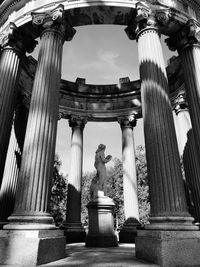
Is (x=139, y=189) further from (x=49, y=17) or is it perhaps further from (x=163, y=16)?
(x=49, y=17)

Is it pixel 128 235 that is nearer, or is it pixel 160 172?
pixel 160 172

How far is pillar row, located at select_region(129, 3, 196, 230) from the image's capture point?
1112cm

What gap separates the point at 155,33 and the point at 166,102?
556cm

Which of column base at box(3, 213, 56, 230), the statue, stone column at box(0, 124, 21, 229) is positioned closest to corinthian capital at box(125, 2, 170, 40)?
the statue

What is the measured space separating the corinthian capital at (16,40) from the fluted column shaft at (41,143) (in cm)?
323

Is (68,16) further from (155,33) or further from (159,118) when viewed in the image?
(159,118)

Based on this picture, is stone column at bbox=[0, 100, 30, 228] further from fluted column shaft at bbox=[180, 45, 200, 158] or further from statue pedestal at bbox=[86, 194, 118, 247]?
fluted column shaft at bbox=[180, 45, 200, 158]

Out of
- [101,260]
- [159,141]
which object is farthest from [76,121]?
[101,260]

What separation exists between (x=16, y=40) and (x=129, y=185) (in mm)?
20168

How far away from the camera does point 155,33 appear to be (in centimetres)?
1544

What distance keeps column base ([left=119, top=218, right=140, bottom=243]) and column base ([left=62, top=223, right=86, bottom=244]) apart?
476 cm

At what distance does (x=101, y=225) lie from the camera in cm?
2030

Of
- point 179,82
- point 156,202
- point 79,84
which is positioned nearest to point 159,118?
point 156,202

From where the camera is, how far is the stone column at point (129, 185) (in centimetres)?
2502
